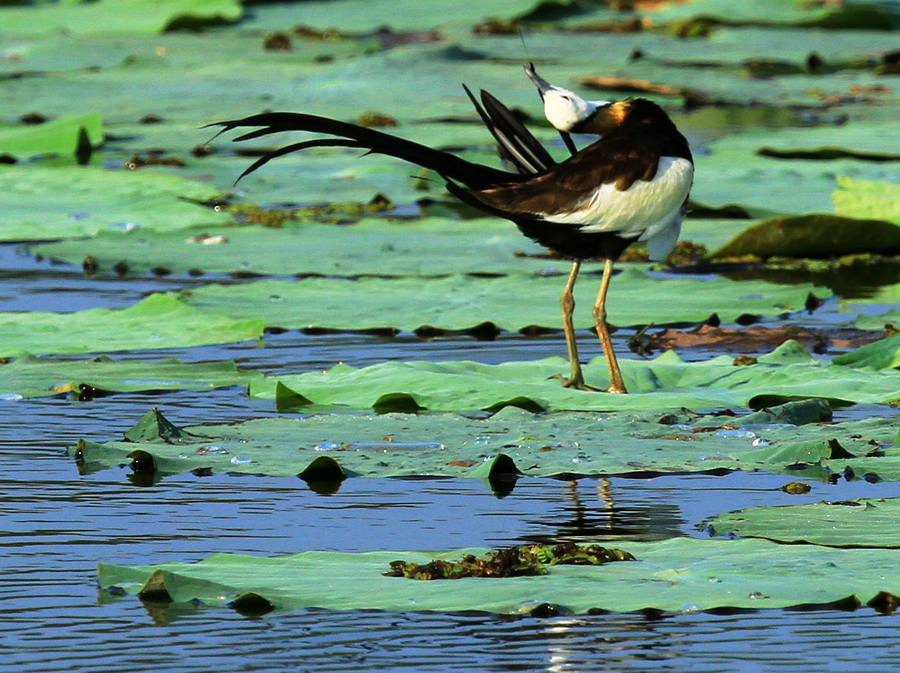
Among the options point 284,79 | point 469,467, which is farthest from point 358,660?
point 284,79

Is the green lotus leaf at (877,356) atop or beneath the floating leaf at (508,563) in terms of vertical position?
atop

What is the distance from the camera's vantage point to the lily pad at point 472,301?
5980mm

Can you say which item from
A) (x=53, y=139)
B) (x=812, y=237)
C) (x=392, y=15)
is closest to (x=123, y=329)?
(x=812, y=237)

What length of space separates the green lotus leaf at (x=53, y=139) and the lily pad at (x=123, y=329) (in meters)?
4.61

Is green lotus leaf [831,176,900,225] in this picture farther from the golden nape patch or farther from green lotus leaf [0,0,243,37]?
green lotus leaf [0,0,243,37]

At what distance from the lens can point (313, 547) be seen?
3.48m

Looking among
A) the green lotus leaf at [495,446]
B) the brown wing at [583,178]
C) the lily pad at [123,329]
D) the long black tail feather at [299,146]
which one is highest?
the long black tail feather at [299,146]

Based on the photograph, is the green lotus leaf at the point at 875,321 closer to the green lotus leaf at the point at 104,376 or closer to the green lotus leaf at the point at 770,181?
the green lotus leaf at the point at 104,376

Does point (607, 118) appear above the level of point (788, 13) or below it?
below

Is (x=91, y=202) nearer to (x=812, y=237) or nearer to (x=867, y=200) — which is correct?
(x=812, y=237)

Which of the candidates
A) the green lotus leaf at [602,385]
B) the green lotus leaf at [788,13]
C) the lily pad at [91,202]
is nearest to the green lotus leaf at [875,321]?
the green lotus leaf at [602,385]

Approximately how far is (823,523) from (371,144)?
193 cm

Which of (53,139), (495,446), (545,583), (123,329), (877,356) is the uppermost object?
(53,139)

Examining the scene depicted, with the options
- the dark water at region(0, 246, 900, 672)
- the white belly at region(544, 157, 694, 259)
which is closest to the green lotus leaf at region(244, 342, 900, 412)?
the dark water at region(0, 246, 900, 672)
